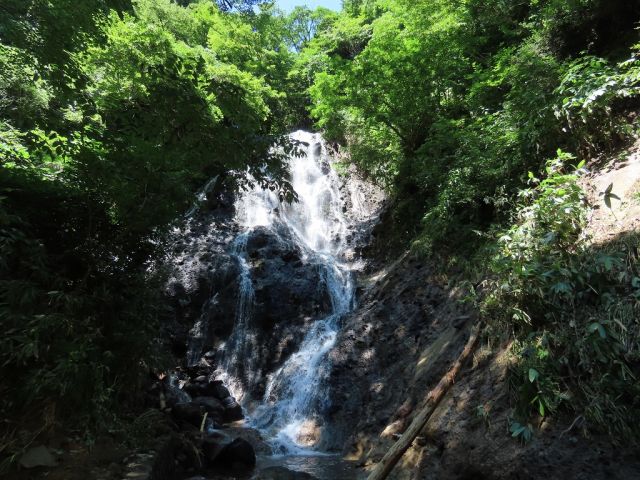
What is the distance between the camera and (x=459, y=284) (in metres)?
7.16

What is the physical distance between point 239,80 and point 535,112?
34.5ft

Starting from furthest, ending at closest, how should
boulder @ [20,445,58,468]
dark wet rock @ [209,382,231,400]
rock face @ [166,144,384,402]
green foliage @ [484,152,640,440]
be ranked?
rock face @ [166,144,384,402]
dark wet rock @ [209,382,231,400]
boulder @ [20,445,58,468]
green foliage @ [484,152,640,440]

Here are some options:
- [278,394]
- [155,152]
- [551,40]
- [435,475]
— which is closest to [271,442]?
[278,394]

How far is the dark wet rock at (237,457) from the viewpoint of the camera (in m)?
5.95

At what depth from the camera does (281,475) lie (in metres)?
5.80

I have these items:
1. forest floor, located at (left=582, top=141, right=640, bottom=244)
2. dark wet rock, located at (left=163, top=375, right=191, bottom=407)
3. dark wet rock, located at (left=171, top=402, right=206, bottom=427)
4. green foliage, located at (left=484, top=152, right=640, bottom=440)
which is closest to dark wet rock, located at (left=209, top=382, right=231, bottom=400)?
dark wet rock, located at (left=163, top=375, right=191, bottom=407)

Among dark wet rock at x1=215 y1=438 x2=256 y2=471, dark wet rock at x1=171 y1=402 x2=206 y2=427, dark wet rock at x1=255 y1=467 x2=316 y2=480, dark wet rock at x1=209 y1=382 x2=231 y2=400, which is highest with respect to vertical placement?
dark wet rock at x1=209 y1=382 x2=231 y2=400

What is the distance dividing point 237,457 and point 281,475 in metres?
0.75

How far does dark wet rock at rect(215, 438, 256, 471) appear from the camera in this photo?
234 inches

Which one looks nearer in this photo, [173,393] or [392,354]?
[392,354]

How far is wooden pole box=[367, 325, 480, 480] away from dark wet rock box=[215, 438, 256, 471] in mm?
2966

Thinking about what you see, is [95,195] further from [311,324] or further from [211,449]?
[311,324]

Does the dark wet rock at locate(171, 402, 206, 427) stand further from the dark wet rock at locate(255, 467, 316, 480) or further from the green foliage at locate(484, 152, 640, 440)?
the green foliage at locate(484, 152, 640, 440)

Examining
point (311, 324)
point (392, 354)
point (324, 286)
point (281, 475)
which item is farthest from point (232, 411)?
point (324, 286)
